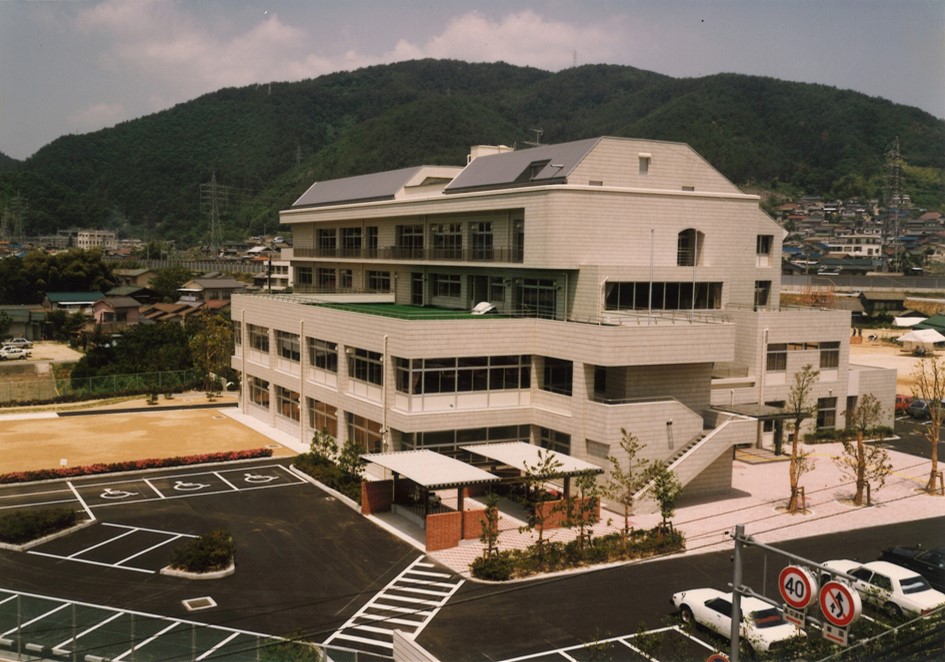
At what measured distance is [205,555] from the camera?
2092 cm

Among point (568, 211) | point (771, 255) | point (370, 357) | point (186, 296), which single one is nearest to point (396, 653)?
point (370, 357)

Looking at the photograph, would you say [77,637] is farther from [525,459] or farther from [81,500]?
[525,459]

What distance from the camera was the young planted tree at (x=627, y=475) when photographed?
2514cm

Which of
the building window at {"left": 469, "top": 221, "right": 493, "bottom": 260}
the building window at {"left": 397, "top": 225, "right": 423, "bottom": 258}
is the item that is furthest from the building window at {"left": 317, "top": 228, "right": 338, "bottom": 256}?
the building window at {"left": 469, "top": 221, "right": 493, "bottom": 260}

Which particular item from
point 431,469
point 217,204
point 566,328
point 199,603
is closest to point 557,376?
point 566,328

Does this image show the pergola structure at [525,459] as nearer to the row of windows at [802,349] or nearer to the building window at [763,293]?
the row of windows at [802,349]

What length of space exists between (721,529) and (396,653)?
13.0 metres

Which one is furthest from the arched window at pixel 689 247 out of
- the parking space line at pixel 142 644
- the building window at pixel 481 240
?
the parking space line at pixel 142 644

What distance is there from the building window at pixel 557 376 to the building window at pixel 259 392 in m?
16.7

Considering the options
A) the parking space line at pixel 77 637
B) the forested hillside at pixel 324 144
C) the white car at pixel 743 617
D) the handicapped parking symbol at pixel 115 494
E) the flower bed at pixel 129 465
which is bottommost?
the handicapped parking symbol at pixel 115 494

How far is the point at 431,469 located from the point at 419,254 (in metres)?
17.2

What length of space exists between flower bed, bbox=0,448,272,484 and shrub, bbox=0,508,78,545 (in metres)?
5.85

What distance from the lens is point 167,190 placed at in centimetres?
19188

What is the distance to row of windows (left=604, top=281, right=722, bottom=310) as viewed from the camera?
32.7m
